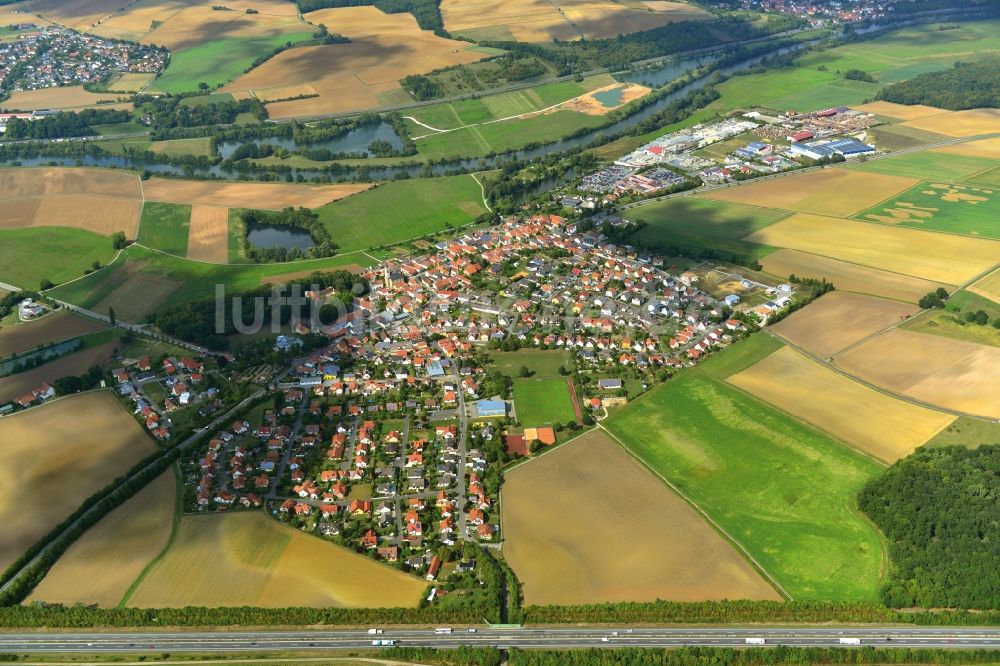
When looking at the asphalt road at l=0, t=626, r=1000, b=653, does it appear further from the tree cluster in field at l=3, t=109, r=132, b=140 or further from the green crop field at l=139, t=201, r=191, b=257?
the tree cluster in field at l=3, t=109, r=132, b=140

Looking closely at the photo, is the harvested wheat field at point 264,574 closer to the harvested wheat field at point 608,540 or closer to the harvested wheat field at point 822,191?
the harvested wheat field at point 608,540

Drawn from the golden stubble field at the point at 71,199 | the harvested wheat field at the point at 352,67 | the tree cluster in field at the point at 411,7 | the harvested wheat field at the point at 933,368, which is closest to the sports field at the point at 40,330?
the golden stubble field at the point at 71,199

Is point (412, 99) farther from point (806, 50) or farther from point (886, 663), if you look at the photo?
point (886, 663)

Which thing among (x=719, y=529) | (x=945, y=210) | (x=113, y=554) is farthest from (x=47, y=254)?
(x=945, y=210)

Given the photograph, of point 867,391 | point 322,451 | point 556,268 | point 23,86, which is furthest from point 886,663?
point 23,86

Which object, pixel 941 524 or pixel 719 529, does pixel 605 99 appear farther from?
pixel 941 524
